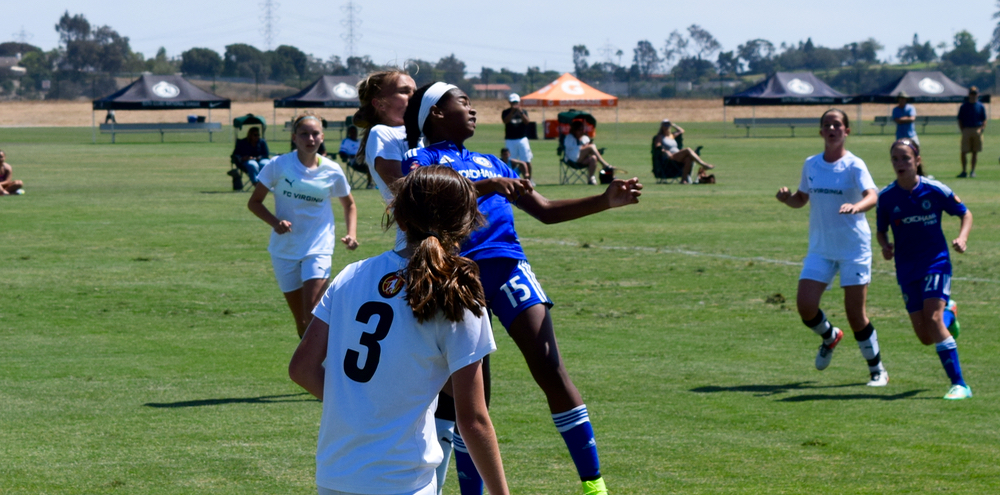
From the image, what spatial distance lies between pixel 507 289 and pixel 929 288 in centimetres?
418

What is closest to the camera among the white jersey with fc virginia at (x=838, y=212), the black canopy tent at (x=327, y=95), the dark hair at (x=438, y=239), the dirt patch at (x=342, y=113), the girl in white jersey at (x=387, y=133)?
the dark hair at (x=438, y=239)

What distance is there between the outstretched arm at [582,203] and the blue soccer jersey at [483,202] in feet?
0.37

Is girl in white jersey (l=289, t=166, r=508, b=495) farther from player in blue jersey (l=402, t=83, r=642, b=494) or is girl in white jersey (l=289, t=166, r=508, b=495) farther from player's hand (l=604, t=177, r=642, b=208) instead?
player's hand (l=604, t=177, r=642, b=208)

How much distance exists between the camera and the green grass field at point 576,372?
6.11 meters

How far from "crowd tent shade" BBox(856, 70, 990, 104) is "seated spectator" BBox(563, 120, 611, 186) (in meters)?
32.0

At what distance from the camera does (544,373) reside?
5105 millimetres

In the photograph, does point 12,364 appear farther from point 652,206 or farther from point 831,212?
point 652,206

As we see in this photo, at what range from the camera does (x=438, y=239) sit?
3.30 m

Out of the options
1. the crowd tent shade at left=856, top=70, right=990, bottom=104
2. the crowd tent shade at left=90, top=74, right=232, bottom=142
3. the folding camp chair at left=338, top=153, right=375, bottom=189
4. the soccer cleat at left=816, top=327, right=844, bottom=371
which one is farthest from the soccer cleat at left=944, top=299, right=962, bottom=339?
the crowd tent shade at left=856, top=70, right=990, bottom=104

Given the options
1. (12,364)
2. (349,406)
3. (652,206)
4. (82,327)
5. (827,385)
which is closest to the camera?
(349,406)

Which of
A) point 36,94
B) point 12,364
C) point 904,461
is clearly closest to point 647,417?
point 904,461

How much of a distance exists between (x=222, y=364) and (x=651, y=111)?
9074cm

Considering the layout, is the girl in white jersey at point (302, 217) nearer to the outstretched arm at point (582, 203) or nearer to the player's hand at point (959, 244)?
the outstretched arm at point (582, 203)

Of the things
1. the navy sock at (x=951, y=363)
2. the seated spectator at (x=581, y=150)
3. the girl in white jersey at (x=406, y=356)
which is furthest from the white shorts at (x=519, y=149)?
the girl in white jersey at (x=406, y=356)
